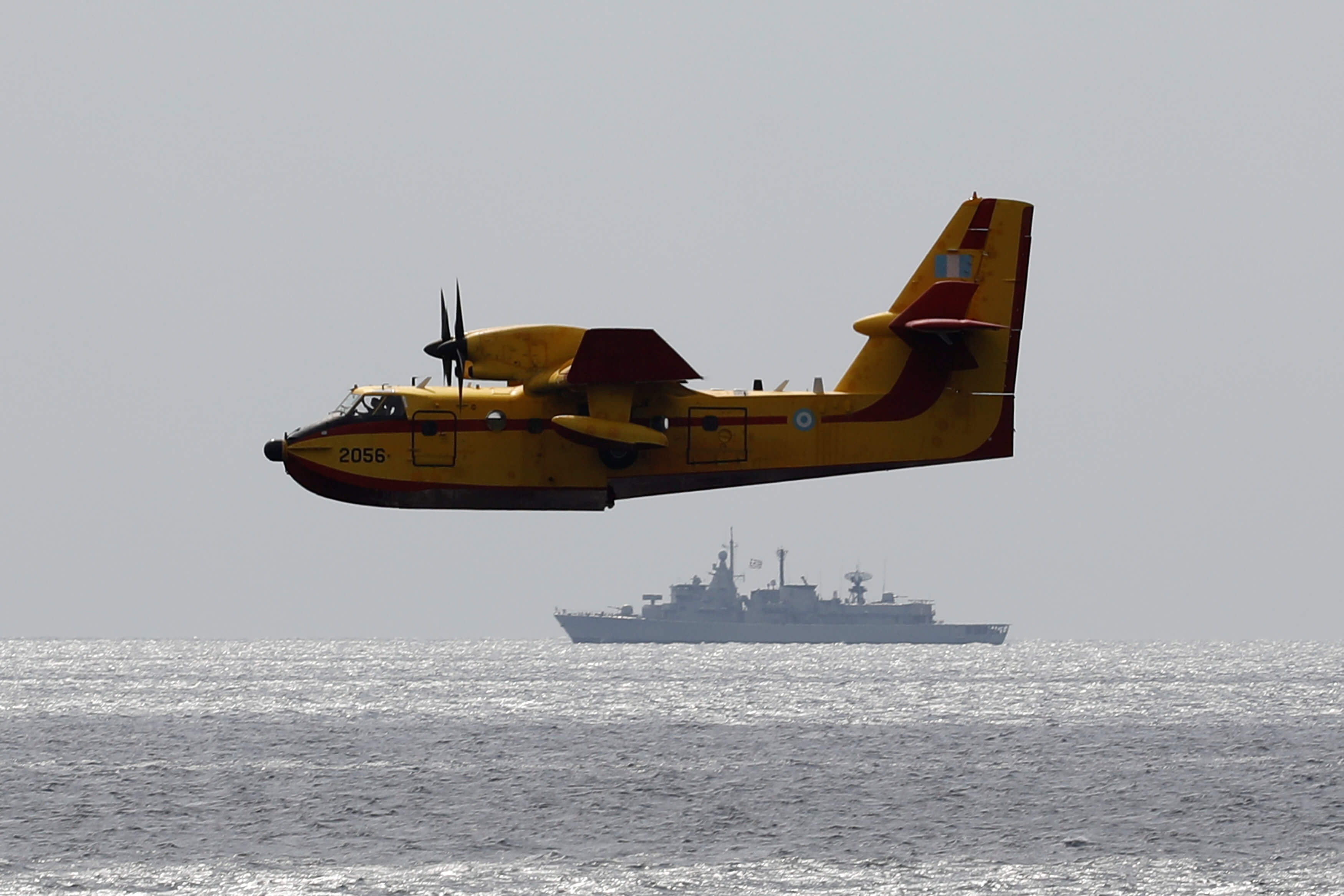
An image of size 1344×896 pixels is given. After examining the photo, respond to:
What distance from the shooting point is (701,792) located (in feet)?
204

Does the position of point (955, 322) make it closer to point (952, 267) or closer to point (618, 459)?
point (952, 267)

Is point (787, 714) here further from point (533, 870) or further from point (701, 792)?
point (533, 870)

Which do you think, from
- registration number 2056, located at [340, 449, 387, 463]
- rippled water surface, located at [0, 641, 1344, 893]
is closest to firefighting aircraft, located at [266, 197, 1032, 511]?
registration number 2056, located at [340, 449, 387, 463]

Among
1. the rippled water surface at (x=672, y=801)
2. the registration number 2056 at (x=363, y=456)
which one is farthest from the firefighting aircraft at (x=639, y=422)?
the rippled water surface at (x=672, y=801)

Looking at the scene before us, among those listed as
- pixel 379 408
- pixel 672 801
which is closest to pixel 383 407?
pixel 379 408

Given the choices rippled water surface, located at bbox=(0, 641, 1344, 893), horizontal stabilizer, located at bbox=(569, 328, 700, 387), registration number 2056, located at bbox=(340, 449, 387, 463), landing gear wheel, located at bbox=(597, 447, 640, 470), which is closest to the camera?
horizontal stabilizer, located at bbox=(569, 328, 700, 387)

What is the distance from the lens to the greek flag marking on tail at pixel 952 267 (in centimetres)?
3603

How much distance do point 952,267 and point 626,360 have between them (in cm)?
737

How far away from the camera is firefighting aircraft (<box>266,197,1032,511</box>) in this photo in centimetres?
3359

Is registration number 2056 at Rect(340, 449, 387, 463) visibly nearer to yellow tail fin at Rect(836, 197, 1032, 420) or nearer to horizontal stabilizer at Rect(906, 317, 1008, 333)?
yellow tail fin at Rect(836, 197, 1032, 420)

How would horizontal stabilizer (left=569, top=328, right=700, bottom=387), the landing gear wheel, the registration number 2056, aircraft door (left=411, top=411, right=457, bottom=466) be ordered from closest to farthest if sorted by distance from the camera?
1. horizontal stabilizer (left=569, top=328, right=700, bottom=387)
2. the landing gear wheel
3. aircraft door (left=411, top=411, right=457, bottom=466)
4. the registration number 2056

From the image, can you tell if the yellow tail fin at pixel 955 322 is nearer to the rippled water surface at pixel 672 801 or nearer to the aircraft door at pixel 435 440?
the aircraft door at pixel 435 440

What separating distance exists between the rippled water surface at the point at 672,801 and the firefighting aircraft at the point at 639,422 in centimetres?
1214

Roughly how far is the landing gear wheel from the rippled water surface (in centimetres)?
1283
